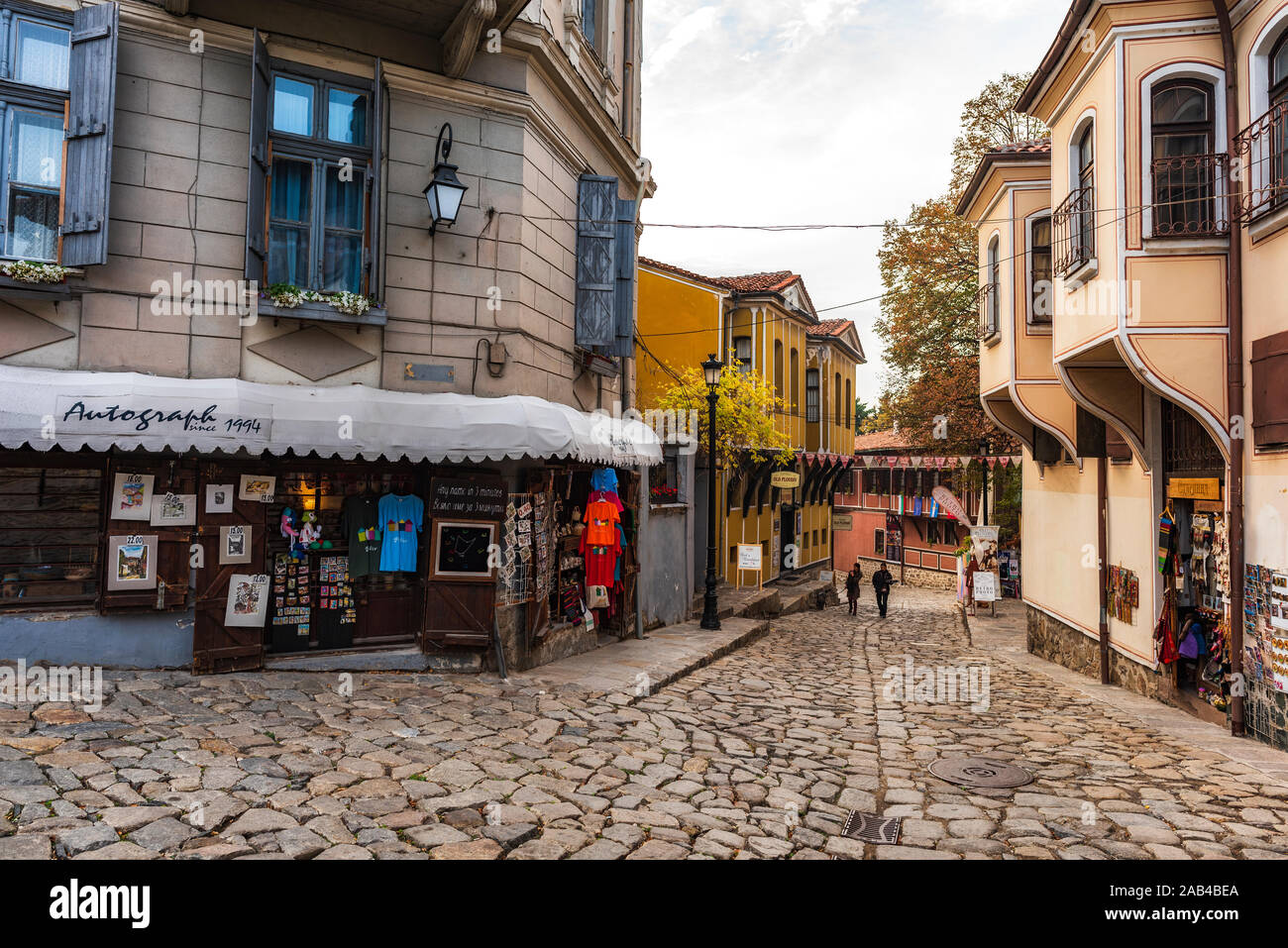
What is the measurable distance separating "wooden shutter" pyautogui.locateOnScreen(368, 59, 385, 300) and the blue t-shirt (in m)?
2.35

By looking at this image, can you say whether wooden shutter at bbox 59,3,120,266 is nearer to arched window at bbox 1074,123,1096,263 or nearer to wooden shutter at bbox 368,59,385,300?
wooden shutter at bbox 368,59,385,300

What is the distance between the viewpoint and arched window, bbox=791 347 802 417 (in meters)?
31.4

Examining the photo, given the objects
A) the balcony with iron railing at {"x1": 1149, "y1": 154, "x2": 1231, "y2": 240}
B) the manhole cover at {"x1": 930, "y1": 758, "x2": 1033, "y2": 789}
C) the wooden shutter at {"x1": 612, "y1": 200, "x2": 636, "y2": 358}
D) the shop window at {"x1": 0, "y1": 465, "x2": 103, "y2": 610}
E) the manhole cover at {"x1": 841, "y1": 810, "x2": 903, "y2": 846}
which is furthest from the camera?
the wooden shutter at {"x1": 612, "y1": 200, "x2": 636, "y2": 358}

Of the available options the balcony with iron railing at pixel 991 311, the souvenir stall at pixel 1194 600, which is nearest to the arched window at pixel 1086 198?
the souvenir stall at pixel 1194 600

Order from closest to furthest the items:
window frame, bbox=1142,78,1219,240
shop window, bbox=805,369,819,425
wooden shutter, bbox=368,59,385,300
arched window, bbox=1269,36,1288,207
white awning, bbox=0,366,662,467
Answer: white awning, bbox=0,366,662,467
arched window, bbox=1269,36,1288,207
window frame, bbox=1142,78,1219,240
wooden shutter, bbox=368,59,385,300
shop window, bbox=805,369,819,425

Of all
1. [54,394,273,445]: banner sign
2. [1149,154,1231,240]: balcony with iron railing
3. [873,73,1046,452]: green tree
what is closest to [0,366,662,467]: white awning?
[54,394,273,445]: banner sign

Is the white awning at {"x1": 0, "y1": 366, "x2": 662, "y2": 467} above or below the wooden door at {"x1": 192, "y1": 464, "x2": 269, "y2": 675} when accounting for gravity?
above

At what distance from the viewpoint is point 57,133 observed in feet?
27.7

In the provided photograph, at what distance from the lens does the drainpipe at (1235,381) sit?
8.55 m

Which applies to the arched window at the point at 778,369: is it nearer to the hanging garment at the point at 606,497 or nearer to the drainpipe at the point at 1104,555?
the drainpipe at the point at 1104,555

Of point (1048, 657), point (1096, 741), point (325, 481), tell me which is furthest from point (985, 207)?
point (325, 481)

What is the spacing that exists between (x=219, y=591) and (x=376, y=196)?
4664 millimetres

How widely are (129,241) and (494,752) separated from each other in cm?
645
